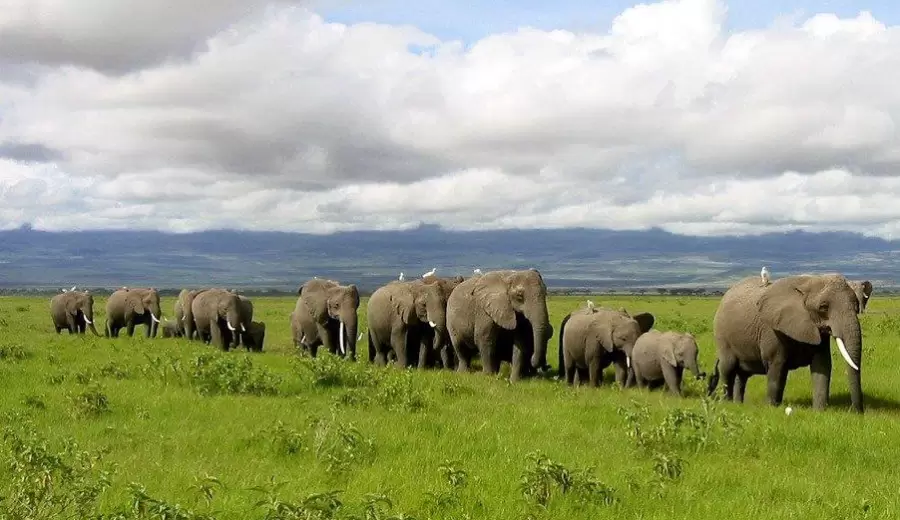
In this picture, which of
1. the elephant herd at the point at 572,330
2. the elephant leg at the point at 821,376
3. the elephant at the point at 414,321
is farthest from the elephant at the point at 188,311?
the elephant leg at the point at 821,376

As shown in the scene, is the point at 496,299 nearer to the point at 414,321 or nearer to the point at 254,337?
the point at 414,321

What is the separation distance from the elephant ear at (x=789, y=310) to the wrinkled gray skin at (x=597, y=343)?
4969mm

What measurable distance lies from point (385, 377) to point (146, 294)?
28672 mm

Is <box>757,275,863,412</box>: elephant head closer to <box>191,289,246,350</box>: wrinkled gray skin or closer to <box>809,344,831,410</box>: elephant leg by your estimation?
<box>809,344,831,410</box>: elephant leg

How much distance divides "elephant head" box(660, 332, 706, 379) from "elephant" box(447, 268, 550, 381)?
A: 3404 millimetres

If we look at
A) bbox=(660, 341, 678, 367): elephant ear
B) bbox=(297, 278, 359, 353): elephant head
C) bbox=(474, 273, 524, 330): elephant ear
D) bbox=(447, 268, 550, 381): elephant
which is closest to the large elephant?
bbox=(660, 341, 678, 367): elephant ear

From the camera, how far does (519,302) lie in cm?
2370

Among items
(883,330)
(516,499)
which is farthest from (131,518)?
(883,330)

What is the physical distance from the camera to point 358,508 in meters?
8.72

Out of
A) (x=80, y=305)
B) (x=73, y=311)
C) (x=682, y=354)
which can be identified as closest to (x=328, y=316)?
(x=682, y=354)

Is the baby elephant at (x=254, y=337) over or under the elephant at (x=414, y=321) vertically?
under

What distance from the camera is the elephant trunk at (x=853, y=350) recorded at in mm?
16344

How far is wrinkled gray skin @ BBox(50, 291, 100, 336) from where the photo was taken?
42156mm

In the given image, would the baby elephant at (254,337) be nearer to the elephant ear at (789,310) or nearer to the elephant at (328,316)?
the elephant at (328,316)
